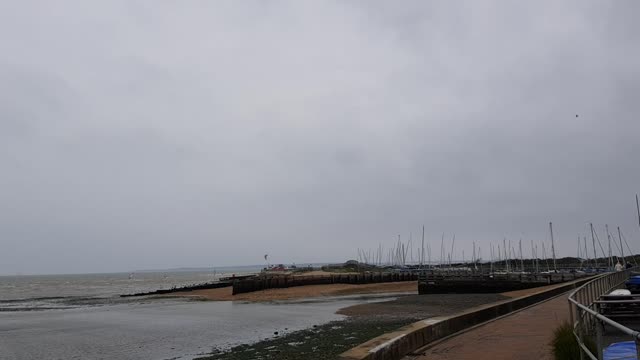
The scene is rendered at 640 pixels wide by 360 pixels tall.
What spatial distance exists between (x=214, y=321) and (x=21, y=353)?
11.6m

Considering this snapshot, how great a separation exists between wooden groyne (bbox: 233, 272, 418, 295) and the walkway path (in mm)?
45174

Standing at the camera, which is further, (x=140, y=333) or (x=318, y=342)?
(x=140, y=333)

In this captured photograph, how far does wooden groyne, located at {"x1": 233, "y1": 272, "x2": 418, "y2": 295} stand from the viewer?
60744 mm

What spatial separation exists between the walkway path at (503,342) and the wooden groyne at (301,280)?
45174mm

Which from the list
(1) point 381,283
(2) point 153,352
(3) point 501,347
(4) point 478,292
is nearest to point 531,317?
(3) point 501,347

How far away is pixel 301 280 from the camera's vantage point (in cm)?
6931

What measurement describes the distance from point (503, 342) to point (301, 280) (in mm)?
57219

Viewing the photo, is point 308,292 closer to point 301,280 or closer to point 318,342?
point 301,280

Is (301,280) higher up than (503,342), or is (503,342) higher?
(301,280)

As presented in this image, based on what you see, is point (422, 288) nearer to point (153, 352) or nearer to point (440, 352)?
point (153, 352)

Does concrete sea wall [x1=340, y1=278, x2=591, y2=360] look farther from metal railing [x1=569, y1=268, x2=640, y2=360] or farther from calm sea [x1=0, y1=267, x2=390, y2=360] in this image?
calm sea [x1=0, y1=267, x2=390, y2=360]

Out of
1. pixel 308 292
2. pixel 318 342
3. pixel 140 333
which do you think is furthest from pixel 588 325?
pixel 308 292

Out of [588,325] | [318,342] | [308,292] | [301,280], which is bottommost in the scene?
[318,342]

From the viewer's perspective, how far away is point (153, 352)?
67.4 feet
